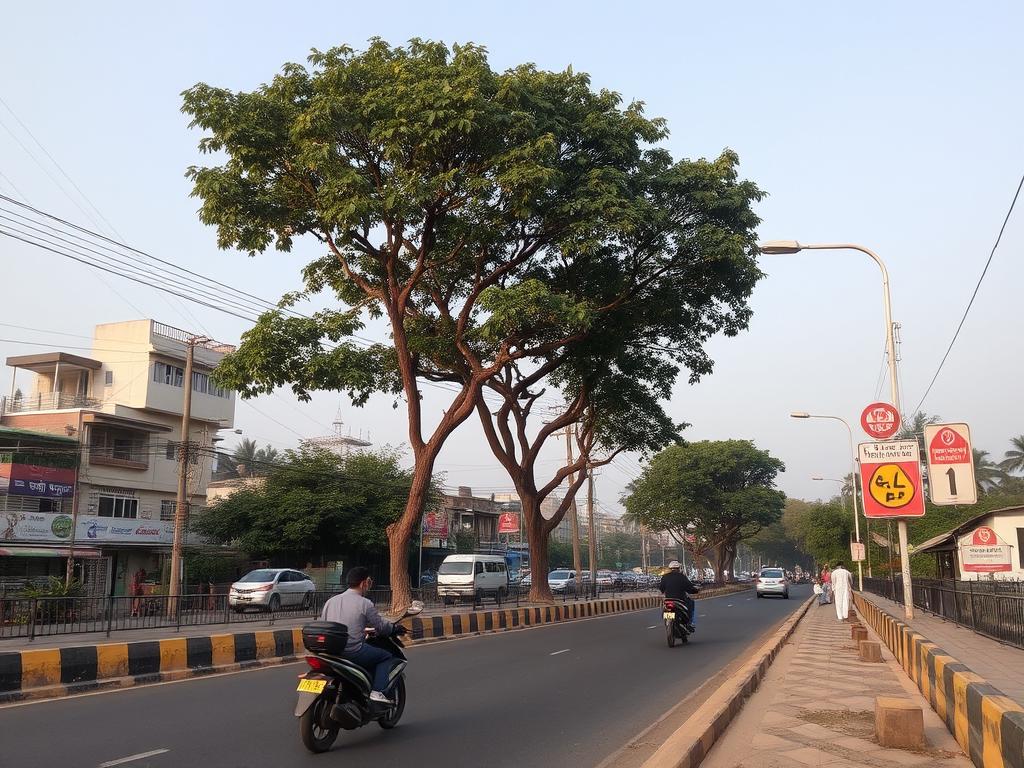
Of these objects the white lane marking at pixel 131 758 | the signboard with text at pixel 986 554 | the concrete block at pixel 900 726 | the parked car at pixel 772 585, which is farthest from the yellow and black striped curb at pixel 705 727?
the parked car at pixel 772 585

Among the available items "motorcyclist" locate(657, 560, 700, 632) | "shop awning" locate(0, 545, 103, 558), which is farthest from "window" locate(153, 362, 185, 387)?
"motorcyclist" locate(657, 560, 700, 632)

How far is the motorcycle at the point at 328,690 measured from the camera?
6734mm

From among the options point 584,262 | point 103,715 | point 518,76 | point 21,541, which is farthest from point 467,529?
point 103,715

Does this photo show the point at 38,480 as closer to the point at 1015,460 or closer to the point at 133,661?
the point at 133,661

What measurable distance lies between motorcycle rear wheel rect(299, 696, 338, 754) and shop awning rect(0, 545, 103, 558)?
27.5 metres

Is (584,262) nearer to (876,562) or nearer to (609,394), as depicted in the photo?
(609,394)

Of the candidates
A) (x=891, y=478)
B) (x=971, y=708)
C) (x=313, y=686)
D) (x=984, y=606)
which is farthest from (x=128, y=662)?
(x=984, y=606)

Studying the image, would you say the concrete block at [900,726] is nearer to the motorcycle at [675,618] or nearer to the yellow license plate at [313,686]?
the yellow license plate at [313,686]

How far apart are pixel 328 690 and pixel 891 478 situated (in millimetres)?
9016

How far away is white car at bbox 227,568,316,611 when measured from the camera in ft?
85.7

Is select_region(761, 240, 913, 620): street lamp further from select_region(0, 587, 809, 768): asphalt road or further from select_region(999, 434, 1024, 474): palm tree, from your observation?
select_region(999, 434, 1024, 474): palm tree

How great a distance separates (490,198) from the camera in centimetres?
1830

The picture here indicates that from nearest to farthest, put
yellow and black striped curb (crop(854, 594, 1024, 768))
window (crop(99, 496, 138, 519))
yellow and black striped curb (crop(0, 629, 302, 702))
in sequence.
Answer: yellow and black striped curb (crop(854, 594, 1024, 768)) → yellow and black striped curb (crop(0, 629, 302, 702)) → window (crop(99, 496, 138, 519))

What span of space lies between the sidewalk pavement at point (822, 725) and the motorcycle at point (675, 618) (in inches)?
149
